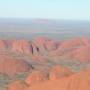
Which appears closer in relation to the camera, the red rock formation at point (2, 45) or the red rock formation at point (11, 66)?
the red rock formation at point (11, 66)

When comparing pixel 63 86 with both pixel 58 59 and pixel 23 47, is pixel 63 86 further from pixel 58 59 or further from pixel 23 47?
pixel 23 47

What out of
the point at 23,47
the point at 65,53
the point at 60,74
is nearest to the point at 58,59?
the point at 65,53

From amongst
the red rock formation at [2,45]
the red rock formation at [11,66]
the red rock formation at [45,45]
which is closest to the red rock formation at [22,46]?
the red rock formation at [2,45]

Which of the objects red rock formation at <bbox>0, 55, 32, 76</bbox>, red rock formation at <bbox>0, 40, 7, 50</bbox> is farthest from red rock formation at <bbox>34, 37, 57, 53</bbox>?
red rock formation at <bbox>0, 55, 32, 76</bbox>

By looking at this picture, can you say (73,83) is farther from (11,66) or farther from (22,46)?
(22,46)

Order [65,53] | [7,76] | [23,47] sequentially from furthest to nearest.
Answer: [23,47], [65,53], [7,76]

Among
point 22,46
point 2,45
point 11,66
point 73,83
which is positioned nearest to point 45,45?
point 22,46

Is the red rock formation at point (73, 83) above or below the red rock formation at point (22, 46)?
above

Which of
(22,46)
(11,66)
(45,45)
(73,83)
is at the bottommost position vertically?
(45,45)

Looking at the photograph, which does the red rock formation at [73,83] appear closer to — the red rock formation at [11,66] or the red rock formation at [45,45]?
the red rock formation at [11,66]

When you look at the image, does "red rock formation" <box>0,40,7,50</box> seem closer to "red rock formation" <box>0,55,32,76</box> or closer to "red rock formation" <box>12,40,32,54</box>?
"red rock formation" <box>12,40,32,54</box>

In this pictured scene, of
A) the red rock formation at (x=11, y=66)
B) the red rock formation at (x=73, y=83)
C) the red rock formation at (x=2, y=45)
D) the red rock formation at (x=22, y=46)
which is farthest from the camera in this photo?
the red rock formation at (x=2, y=45)
